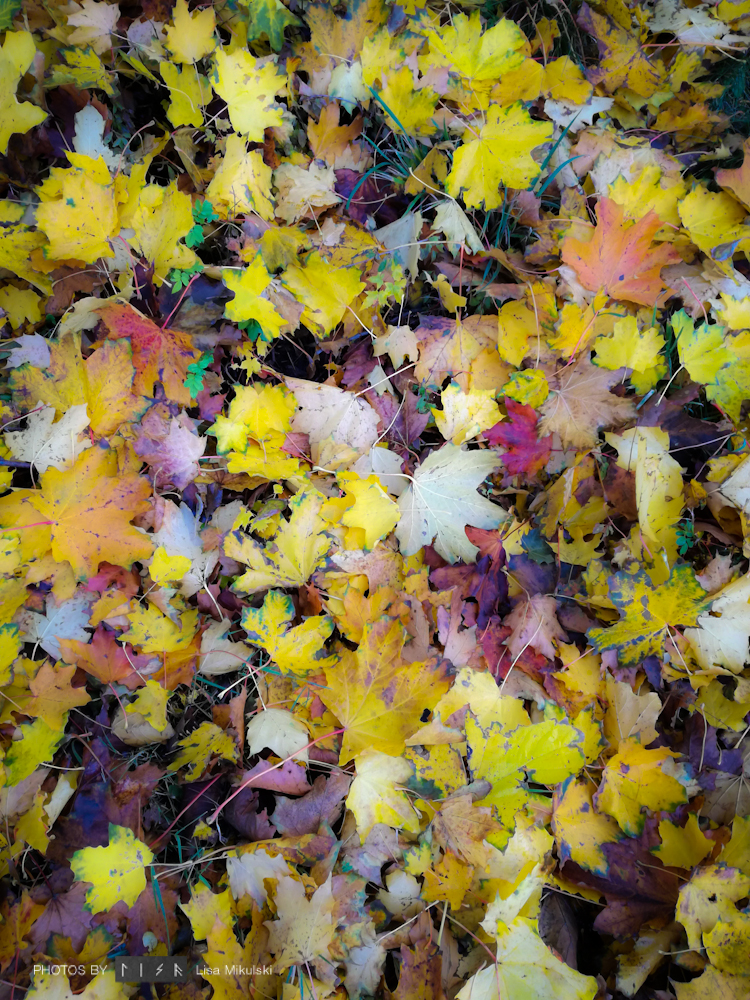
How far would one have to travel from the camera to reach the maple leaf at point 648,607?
132 centimetres

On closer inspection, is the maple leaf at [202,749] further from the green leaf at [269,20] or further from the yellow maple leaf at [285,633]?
the green leaf at [269,20]

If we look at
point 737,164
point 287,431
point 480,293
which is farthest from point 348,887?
point 737,164

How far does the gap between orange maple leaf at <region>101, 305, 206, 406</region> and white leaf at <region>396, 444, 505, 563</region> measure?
618 millimetres

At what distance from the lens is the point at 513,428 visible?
4.79 feet

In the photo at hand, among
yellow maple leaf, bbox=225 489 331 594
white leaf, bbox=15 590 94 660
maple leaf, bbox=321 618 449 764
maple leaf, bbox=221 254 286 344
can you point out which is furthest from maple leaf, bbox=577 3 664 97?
white leaf, bbox=15 590 94 660

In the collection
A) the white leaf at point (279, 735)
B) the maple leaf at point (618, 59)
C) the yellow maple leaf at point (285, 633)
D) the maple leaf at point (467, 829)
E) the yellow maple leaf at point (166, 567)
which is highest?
the maple leaf at point (618, 59)

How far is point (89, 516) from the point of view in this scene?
4.47 ft

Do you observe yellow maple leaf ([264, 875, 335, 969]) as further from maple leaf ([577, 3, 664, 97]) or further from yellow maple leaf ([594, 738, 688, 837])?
maple leaf ([577, 3, 664, 97])

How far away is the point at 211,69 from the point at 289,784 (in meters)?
1.75

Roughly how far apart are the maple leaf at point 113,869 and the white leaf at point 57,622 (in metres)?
0.44

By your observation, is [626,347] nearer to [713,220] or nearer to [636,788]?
[713,220]

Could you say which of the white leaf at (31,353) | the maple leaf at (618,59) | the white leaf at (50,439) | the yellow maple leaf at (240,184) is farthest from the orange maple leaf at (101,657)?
the maple leaf at (618,59)

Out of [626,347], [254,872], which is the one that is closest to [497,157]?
[626,347]

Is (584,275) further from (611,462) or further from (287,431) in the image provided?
(287,431)
